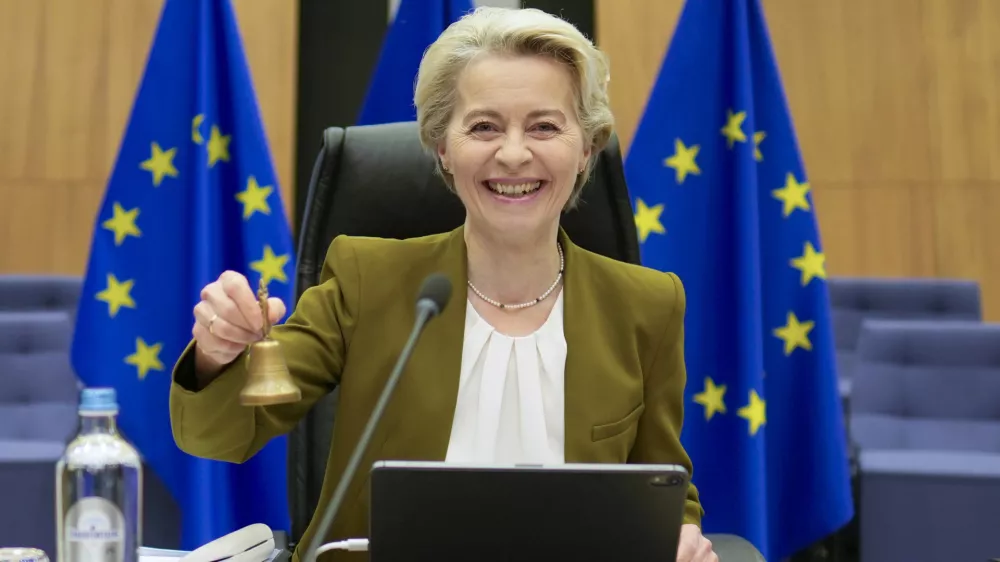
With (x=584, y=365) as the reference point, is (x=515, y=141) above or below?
above

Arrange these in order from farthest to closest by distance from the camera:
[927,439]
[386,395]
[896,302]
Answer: [896,302] < [927,439] < [386,395]

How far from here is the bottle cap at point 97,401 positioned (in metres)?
0.92

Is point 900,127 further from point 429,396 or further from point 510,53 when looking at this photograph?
point 429,396

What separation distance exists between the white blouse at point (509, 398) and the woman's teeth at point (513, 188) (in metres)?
0.18

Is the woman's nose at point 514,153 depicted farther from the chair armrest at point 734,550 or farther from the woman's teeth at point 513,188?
the chair armrest at point 734,550

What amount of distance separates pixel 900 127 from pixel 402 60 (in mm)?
3565

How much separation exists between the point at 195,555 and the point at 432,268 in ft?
1.67

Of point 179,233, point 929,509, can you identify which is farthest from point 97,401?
point 929,509

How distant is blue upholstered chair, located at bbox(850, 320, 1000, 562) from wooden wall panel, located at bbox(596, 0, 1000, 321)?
189 centimetres

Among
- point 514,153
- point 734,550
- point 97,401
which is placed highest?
point 514,153

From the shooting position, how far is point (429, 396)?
4.34 ft

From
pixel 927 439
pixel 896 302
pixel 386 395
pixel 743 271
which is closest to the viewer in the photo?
pixel 386 395

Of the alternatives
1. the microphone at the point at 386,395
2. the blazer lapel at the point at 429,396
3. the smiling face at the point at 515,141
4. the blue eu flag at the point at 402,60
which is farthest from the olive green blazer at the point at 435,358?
the blue eu flag at the point at 402,60

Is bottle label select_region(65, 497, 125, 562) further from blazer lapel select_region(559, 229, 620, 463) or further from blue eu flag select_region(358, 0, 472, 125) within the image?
blue eu flag select_region(358, 0, 472, 125)
